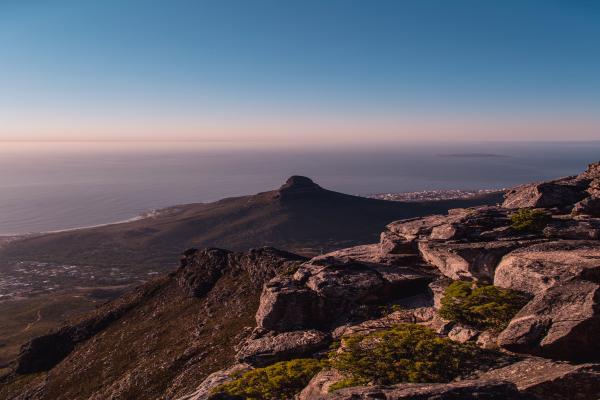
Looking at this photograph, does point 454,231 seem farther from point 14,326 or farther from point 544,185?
point 14,326

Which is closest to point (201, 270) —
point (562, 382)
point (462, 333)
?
point (462, 333)

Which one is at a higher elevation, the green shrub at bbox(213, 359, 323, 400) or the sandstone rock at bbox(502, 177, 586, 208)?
the sandstone rock at bbox(502, 177, 586, 208)

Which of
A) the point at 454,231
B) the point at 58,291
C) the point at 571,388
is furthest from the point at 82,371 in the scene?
the point at 58,291

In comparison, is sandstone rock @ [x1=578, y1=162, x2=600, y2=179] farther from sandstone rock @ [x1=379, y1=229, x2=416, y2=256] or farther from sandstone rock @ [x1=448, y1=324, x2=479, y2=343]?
sandstone rock @ [x1=448, y1=324, x2=479, y2=343]

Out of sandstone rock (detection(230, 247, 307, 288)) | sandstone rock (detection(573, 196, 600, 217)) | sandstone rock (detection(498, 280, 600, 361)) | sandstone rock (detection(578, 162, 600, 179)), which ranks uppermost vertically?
sandstone rock (detection(578, 162, 600, 179))

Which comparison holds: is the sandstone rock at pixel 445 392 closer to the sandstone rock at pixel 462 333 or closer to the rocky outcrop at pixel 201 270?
the sandstone rock at pixel 462 333

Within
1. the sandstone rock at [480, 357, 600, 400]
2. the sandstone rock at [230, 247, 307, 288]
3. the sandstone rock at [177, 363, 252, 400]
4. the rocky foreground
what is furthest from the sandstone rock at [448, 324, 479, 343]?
the sandstone rock at [230, 247, 307, 288]
